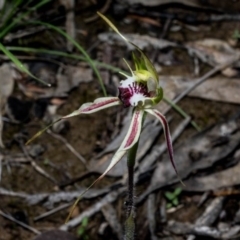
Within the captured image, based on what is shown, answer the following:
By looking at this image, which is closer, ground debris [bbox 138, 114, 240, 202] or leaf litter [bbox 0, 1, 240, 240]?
leaf litter [bbox 0, 1, 240, 240]

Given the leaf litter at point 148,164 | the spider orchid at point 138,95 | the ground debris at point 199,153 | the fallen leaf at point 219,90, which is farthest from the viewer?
the fallen leaf at point 219,90

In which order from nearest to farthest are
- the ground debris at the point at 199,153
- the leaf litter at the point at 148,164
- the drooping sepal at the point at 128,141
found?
the drooping sepal at the point at 128,141 → the leaf litter at the point at 148,164 → the ground debris at the point at 199,153

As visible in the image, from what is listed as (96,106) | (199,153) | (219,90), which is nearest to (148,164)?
(199,153)

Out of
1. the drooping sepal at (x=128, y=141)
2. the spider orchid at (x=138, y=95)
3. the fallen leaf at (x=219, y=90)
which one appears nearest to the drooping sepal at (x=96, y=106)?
the spider orchid at (x=138, y=95)

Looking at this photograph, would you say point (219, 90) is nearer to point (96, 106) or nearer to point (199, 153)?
point (199, 153)

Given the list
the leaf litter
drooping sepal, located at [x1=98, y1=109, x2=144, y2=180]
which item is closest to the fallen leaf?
the leaf litter

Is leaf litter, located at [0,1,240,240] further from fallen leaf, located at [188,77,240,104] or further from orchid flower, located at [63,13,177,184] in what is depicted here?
orchid flower, located at [63,13,177,184]

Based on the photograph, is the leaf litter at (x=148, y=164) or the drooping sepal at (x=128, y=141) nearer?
the drooping sepal at (x=128, y=141)

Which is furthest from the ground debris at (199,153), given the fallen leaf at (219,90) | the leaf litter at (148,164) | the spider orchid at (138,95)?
the spider orchid at (138,95)

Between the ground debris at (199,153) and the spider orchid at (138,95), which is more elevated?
the spider orchid at (138,95)

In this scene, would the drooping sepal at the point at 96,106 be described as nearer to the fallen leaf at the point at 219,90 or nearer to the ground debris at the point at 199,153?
the ground debris at the point at 199,153

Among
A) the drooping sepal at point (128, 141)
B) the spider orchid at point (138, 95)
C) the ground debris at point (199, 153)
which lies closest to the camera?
the drooping sepal at point (128, 141)

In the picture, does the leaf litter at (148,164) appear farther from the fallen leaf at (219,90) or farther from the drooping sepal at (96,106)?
the drooping sepal at (96,106)
